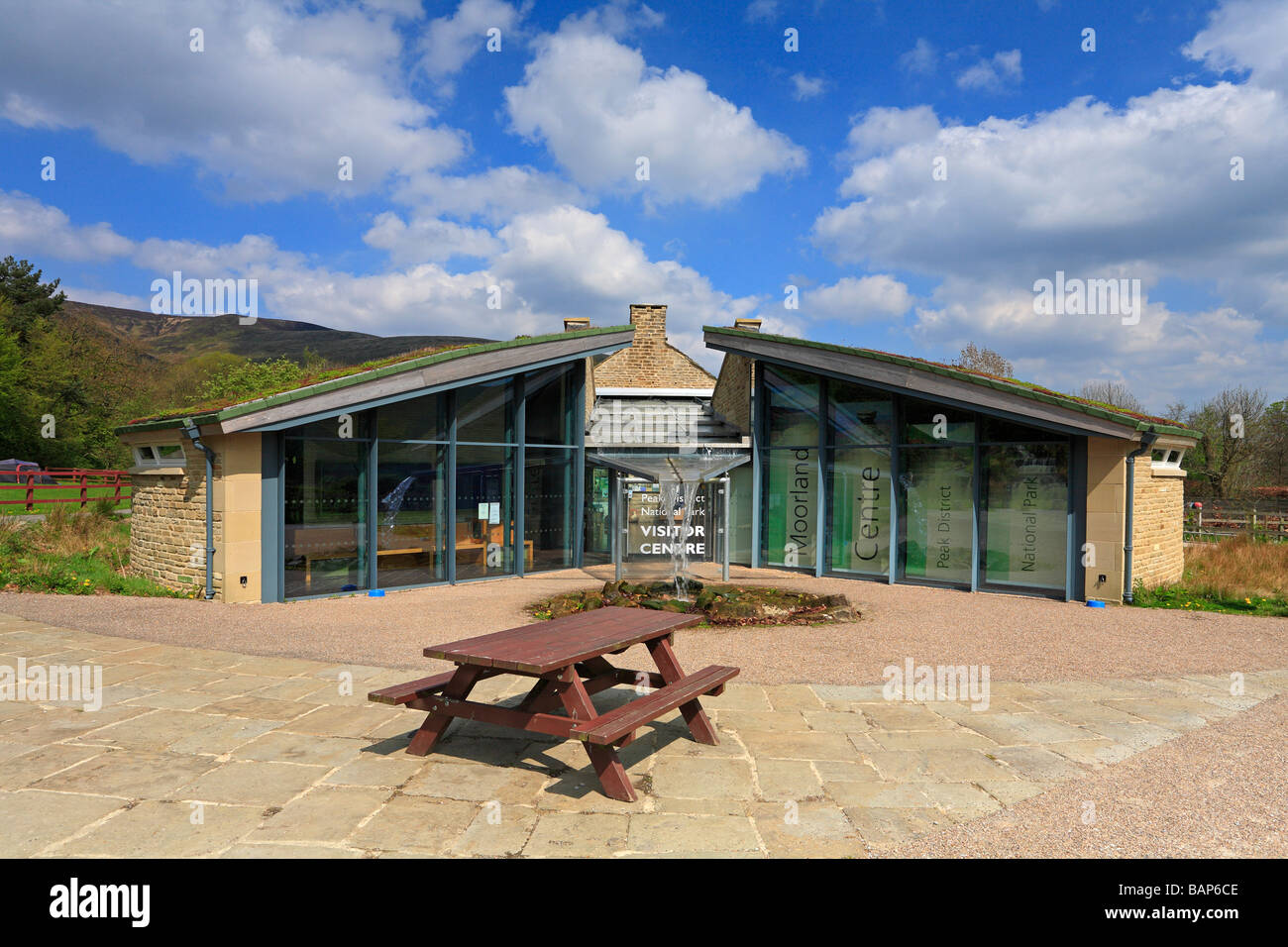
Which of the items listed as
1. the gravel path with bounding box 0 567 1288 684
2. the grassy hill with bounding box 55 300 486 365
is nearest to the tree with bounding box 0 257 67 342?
the gravel path with bounding box 0 567 1288 684

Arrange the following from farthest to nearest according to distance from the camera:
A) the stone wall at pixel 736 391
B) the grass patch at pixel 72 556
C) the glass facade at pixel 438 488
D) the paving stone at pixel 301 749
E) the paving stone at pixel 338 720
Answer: the stone wall at pixel 736 391, the glass facade at pixel 438 488, the grass patch at pixel 72 556, the paving stone at pixel 338 720, the paving stone at pixel 301 749

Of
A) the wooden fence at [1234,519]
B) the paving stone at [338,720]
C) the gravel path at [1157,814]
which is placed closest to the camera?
the gravel path at [1157,814]

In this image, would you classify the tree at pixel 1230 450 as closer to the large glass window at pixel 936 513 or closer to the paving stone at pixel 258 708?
the large glass window at pixel 936 513

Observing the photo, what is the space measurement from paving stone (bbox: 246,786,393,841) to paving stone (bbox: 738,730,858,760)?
231 cm

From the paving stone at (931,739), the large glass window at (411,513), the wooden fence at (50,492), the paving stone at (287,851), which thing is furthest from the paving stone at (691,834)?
the wooden fence at (50,492)

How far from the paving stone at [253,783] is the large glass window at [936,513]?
11.0 meters

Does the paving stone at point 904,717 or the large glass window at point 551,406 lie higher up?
the large glass window at point 551,406

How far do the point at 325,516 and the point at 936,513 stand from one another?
10.0 metres

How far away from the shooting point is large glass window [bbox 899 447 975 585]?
41.2 ft

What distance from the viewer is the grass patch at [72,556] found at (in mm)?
10867

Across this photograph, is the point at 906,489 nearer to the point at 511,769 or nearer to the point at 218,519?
the point at 511,769

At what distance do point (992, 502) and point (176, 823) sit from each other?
11.9 m
